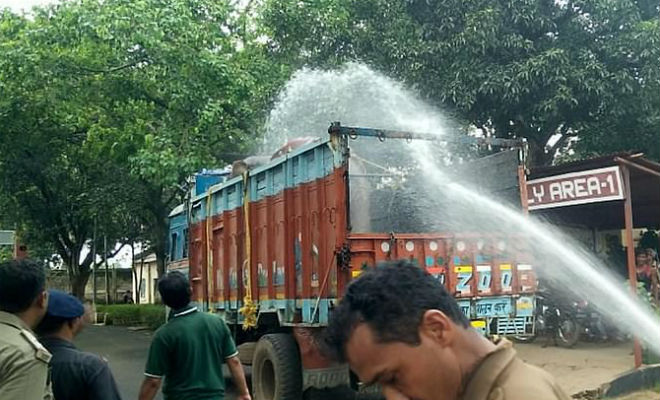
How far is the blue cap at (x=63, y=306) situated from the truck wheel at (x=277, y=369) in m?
4.64

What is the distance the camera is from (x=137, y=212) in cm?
2245

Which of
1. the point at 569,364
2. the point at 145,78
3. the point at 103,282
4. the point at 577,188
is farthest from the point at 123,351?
the point at 103,282

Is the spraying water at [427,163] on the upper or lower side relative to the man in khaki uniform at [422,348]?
upper

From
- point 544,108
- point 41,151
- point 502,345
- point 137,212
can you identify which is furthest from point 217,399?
point 41,151

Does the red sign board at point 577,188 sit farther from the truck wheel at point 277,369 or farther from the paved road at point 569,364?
the truck wheel at point 277,369

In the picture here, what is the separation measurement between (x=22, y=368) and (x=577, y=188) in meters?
8.28

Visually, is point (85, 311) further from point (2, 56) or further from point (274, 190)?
point (2, 56)

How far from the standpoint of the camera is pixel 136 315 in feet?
95.6

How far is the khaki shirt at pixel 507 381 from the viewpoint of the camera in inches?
61.1

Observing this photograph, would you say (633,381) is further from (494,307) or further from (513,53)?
(513,53)

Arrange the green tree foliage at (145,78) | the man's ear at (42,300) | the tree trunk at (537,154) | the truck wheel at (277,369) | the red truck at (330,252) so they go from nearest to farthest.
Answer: the man's ear at (42,300), the red truck at (330,252), the truck wheel at (277,369), the green tree foliage at (145,78), the tree trunk at (537,154)

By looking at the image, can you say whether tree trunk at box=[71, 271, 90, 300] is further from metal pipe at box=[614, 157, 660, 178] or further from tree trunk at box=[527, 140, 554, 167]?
metal pipe at box=[614, 157, 660, 178]

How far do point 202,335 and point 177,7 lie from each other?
10311 millimetres

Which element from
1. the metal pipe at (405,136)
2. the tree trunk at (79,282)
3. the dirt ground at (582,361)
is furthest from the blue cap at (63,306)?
the tree trunk at (79,282)
